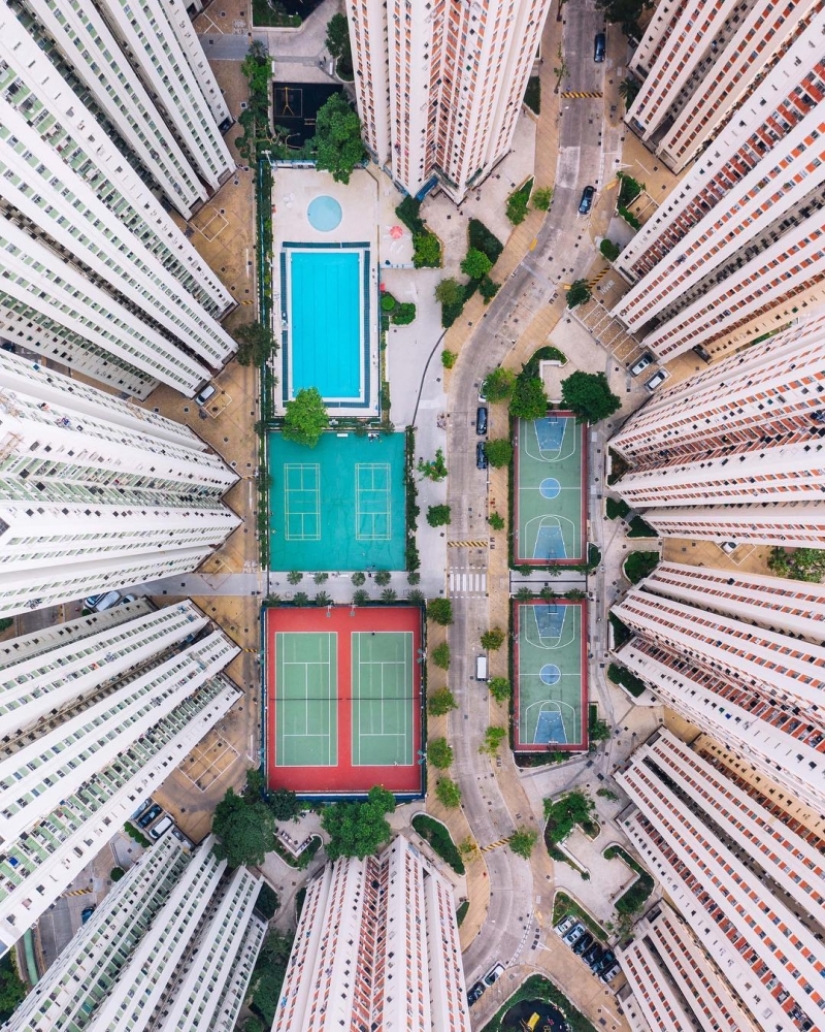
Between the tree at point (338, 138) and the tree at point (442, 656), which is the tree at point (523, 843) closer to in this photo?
the tree at point (442, 656)

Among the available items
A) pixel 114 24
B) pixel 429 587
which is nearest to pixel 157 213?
pixel 114 24

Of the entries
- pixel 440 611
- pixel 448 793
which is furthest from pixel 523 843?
pixel 440 611

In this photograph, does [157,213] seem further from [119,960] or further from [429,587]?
[119,960]

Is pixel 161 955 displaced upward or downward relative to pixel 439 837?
downward

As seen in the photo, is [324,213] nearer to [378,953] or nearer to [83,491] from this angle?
[83,491]

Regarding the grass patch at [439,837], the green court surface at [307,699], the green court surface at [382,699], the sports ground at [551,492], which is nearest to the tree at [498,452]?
the sports ground at [551,492]

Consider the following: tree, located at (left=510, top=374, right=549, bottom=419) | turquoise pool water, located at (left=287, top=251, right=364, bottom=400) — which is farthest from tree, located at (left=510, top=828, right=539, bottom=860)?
turquoise pool water, located at (left=287, top=251, right=364, bottom=400)

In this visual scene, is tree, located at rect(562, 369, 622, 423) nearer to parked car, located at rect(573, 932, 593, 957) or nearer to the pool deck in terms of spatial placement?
the pool deck
